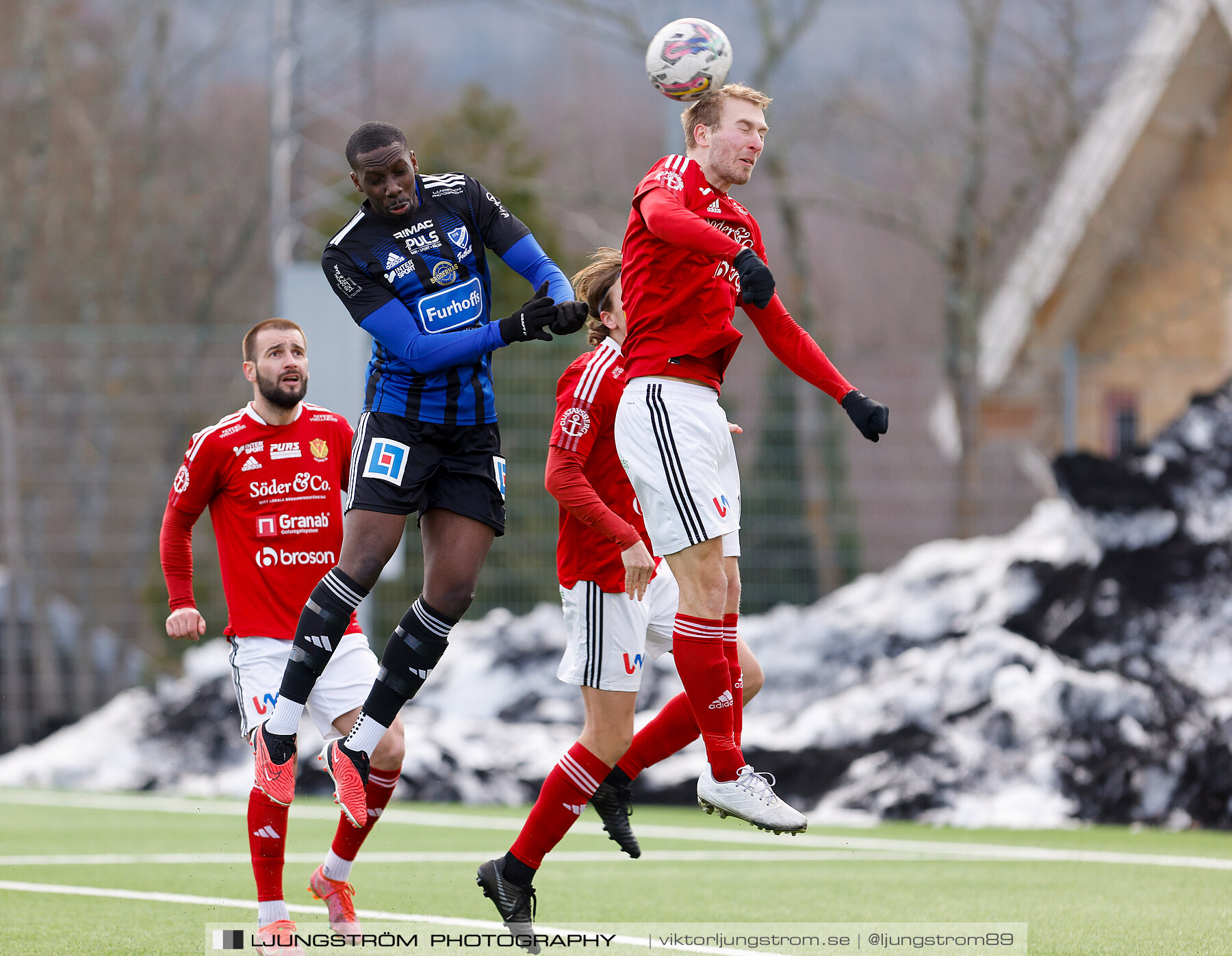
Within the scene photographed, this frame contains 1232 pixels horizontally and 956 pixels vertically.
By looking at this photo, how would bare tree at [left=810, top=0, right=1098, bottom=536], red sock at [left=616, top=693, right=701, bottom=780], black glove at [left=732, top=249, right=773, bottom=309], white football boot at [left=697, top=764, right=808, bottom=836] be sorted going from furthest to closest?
bare tree at [left=810, top=0, right=1098, bottom=536] < red sock at [left=616, top=693, right=701, bottom=780] < white football boot at [left=697, top=764, right=808, bottom=836] < black glove at [left=732, top=249, right=773, bottom=309]

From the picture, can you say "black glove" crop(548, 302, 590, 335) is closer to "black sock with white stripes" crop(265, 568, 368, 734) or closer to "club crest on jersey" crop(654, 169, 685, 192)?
"club crest on jersey" crop(654, 169, 685, 192)

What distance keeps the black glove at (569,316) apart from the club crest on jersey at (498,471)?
76 centimetres

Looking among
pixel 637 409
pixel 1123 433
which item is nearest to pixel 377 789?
pixel 637 409

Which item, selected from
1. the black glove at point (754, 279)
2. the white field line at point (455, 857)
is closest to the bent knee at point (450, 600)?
the black glove at point (754, 279)

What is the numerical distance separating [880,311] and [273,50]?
11350mm

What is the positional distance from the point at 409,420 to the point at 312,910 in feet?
7.06

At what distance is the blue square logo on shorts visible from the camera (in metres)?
5.38

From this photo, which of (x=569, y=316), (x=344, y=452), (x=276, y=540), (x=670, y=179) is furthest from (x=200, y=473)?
Answer: (x=670, y=179)

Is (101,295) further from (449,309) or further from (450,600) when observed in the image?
(450,600)

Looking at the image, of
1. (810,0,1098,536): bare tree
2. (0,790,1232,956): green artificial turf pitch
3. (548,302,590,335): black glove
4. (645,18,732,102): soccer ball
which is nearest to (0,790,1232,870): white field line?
(0,790,1232,956): green artificial turf pitch

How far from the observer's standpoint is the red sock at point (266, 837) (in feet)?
17.5

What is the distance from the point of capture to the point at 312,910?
6.24m

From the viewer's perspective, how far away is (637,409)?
5.15 metres

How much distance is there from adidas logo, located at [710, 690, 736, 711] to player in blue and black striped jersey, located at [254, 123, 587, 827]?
3.27ft
